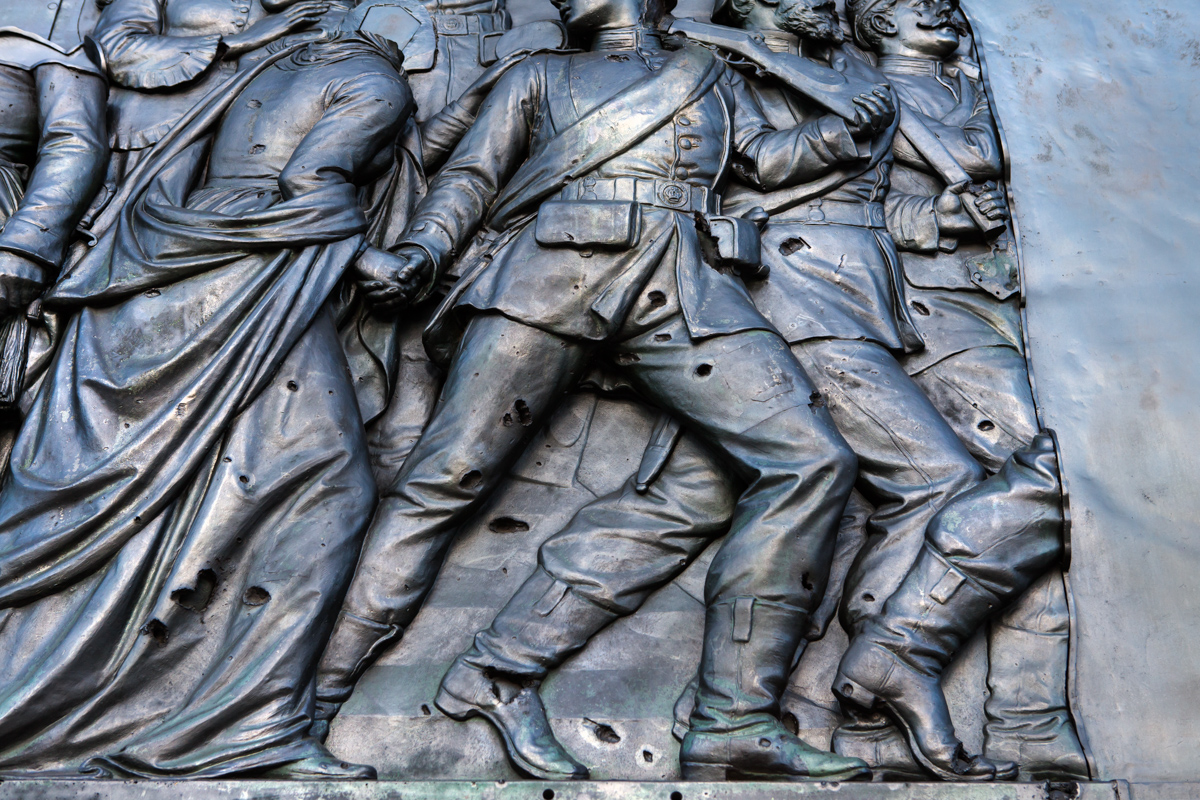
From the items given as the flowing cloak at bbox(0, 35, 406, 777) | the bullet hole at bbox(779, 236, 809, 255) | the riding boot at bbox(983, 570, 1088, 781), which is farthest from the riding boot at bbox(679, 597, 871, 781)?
the bullet hole at bbox(779, 236, 809, 255)

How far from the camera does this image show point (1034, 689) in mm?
4355

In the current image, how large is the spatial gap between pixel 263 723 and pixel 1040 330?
3.09 meters

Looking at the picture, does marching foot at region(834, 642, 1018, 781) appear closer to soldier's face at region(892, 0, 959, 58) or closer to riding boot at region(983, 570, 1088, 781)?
riding boot at region(983, 570, 1088, 781)

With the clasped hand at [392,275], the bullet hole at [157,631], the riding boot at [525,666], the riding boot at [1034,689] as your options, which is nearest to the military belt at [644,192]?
the clasped hand at [392,275]

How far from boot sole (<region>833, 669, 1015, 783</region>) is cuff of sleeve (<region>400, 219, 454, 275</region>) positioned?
6.76 ft

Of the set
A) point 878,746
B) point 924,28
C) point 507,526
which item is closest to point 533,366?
point 507,526

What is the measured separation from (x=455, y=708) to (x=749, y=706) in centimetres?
93

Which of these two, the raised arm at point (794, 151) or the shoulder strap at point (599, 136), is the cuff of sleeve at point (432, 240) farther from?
the raised arm at point (794, 151)

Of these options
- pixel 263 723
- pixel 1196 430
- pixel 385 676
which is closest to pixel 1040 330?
pixel 1196 430

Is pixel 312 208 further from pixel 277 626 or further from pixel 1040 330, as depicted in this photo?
pixel 1040 330

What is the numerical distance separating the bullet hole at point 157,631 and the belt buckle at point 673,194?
2.27 m

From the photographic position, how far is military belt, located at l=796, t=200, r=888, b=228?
17.1 ft

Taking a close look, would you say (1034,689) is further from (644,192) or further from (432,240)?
(432,240)

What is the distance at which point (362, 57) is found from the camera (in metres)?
5.46
